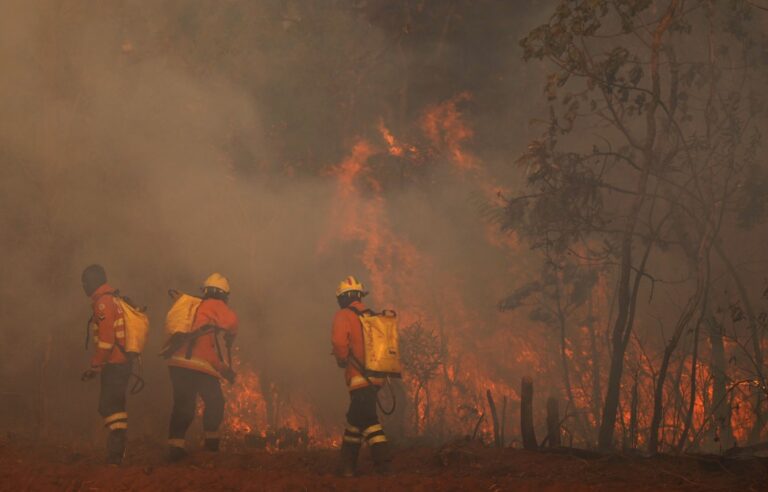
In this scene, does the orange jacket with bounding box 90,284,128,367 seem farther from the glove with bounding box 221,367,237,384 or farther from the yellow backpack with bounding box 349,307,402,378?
the yellow backpack with bounding box 349,307,402,378

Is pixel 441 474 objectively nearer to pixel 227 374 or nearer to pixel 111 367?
pixel 227 374

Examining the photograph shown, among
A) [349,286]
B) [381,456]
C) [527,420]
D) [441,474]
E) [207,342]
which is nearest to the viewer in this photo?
[441,474]

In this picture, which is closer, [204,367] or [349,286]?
[349,286]

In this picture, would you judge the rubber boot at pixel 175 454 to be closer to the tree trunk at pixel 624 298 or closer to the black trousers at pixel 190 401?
the black trousers at pixel 190 401

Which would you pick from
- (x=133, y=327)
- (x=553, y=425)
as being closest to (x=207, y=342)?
(x=133, y=327)

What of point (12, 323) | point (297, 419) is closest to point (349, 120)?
point (297, 419)

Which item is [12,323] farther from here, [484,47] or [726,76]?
[726,76]

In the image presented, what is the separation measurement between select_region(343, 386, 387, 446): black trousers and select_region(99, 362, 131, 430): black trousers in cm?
209

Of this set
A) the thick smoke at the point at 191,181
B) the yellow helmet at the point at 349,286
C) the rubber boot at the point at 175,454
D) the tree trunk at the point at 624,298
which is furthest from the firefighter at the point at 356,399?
the thick smoke at the point at 191,181

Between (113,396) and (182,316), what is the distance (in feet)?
3.06

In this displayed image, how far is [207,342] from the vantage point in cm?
659

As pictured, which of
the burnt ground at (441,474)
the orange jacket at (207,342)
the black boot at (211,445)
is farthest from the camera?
the black boot at (211,445)

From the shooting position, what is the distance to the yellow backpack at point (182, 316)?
6461 millimetres

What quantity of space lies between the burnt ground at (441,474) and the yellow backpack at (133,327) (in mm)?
1124
